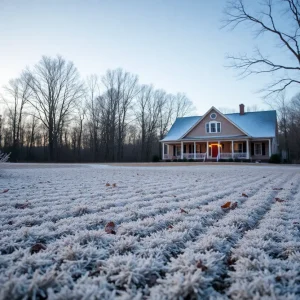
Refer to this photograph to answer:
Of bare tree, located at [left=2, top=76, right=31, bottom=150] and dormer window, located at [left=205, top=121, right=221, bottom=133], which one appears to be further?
bare tree, located at [left=2, top=76, right=31, bottom=150]

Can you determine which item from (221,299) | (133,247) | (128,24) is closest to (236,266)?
(221,299)

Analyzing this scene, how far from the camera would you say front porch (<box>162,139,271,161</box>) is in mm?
22766

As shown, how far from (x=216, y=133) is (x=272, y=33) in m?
13.5

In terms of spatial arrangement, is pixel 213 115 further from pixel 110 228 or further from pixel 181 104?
pixel 110 228

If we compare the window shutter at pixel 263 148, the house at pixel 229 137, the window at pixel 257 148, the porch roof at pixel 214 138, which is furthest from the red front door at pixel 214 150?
the window shutter at pixel 263 148

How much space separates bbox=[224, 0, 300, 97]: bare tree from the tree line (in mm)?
23309

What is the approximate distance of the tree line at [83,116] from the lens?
29781 millimetres

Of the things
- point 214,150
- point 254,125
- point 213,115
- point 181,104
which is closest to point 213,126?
point 213,115

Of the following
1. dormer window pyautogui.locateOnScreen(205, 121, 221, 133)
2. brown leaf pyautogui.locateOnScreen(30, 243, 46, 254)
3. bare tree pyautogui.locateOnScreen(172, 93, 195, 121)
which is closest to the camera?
brown leaf pyautogui.locateOnScreen(30, 243, 46, 254)

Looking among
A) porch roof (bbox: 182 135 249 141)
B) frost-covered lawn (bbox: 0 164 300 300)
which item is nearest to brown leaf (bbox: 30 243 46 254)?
frost-covered lawn (bbox: 0 164 300 300)

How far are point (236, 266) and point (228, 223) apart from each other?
0.89m

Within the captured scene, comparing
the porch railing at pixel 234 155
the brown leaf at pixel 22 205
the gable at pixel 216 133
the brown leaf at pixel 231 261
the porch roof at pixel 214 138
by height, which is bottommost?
the brown leaf at pixel 231 261

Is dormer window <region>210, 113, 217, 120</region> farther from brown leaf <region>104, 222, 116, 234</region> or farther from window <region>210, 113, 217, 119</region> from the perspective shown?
brown leaf <region>104, 222, 116, 234</region>

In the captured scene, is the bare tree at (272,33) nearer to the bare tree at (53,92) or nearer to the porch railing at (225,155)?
the porch railing at (225,155)
